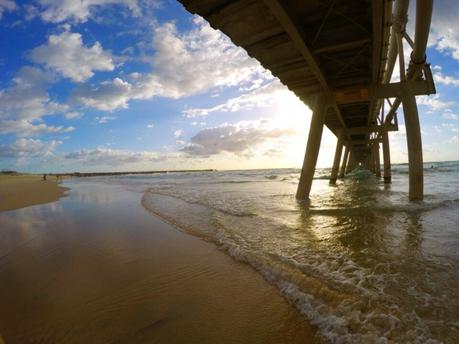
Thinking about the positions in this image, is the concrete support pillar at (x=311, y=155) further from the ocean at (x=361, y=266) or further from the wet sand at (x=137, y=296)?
the wet sand at (x=137, y=296)

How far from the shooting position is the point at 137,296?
3100mm

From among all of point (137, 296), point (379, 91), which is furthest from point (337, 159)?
point (137, 296)

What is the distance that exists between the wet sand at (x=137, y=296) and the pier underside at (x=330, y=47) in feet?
17.7

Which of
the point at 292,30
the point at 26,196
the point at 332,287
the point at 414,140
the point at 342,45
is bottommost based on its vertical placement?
the point at 26,196

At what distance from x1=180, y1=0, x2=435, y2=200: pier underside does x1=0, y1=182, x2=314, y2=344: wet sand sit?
212 inches

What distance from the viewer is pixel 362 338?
2172 millimetres

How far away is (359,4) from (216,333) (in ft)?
26.7

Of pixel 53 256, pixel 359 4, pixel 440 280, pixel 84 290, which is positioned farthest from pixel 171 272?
pixel 359 4

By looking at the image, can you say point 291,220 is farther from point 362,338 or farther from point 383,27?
point 383,27

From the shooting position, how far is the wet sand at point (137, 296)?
2.39m

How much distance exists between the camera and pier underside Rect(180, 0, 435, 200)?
6391 mm

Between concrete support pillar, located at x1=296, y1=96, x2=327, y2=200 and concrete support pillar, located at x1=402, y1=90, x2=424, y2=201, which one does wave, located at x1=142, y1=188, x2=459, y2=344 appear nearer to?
concrete support pillar, located at x1=296, y1=96, x2=327, y2=200

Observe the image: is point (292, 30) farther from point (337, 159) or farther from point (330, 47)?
point (337, 159)

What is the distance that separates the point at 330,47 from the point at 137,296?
8329 millimetres
